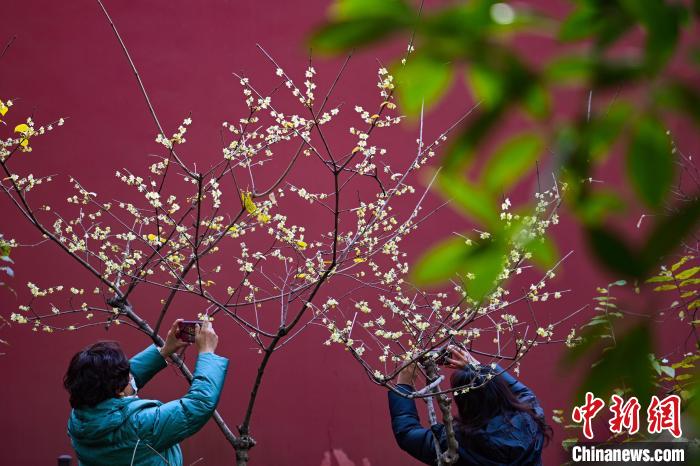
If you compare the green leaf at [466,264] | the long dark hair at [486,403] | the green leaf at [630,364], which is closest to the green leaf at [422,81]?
the green leaf at [466,264]

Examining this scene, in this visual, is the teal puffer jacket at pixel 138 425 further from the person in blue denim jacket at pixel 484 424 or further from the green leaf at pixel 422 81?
the green leaf at pixel 422 81

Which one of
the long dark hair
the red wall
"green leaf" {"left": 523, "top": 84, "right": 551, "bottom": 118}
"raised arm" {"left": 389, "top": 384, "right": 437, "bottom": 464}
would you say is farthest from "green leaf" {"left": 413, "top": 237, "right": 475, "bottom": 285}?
the red wall

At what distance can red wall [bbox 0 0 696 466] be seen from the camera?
390 cm

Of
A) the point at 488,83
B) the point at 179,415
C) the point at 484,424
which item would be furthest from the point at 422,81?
the point at 484,424

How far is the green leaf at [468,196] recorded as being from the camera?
50cm

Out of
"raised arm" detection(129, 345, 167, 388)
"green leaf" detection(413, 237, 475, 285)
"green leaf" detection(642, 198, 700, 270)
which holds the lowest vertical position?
"green leaf" detection(642, 198, 700, 270)

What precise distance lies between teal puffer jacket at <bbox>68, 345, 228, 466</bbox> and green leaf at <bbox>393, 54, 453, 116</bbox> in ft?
6.41

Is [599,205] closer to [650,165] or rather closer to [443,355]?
[650,165]

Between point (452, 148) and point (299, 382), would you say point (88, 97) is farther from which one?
point (452, 148)

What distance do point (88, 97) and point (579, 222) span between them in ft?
13.0

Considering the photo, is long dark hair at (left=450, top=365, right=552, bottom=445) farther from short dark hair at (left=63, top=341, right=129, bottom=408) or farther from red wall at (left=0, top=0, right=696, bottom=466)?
red wall at (left=0, top=0, right=696, bottom=466)

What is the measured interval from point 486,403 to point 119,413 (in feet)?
3.78

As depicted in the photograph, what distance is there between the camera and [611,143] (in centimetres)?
50

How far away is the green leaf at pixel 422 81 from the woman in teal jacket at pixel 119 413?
1955 mm
